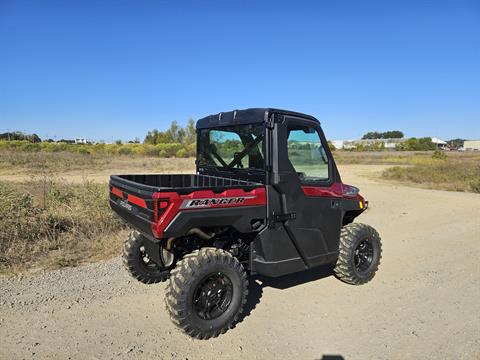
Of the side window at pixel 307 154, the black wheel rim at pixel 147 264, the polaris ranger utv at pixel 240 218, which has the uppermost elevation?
the side window at pixel 307 154

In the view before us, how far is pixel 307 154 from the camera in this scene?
462 cm

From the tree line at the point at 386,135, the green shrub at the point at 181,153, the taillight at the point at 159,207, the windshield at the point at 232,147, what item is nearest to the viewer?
the taillight at the point at 159,207

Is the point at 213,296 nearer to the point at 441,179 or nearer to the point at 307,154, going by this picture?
the point at 307,154

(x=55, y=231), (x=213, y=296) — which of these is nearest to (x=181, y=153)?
(x=55, y=231)

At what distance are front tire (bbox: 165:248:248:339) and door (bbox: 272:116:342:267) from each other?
848 mm

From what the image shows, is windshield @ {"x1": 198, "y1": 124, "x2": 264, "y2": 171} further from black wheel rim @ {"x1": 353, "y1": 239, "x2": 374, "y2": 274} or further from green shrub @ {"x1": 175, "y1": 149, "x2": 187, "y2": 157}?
green shrub @ {"x1": 175, "y1": 149, "x2": 187, "y2": 157}

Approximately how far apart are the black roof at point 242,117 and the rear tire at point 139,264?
1.75 metres

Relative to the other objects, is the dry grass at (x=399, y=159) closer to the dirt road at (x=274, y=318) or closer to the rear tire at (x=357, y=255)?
the rear tire at (x=357, y=255)

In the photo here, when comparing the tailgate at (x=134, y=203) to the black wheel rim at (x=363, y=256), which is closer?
the tailgate at (x=134, y=203)

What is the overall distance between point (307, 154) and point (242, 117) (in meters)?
0.89

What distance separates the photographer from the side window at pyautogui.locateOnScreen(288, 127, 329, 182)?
4.42m

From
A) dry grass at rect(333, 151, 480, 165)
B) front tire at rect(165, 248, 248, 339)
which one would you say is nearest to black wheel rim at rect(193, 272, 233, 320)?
front tire at rect(165, 248, 248, 339)

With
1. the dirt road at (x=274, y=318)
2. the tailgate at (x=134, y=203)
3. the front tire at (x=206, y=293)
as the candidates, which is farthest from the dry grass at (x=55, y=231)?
the front tire at (x=206, y=293)

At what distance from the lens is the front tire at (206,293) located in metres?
3.64
